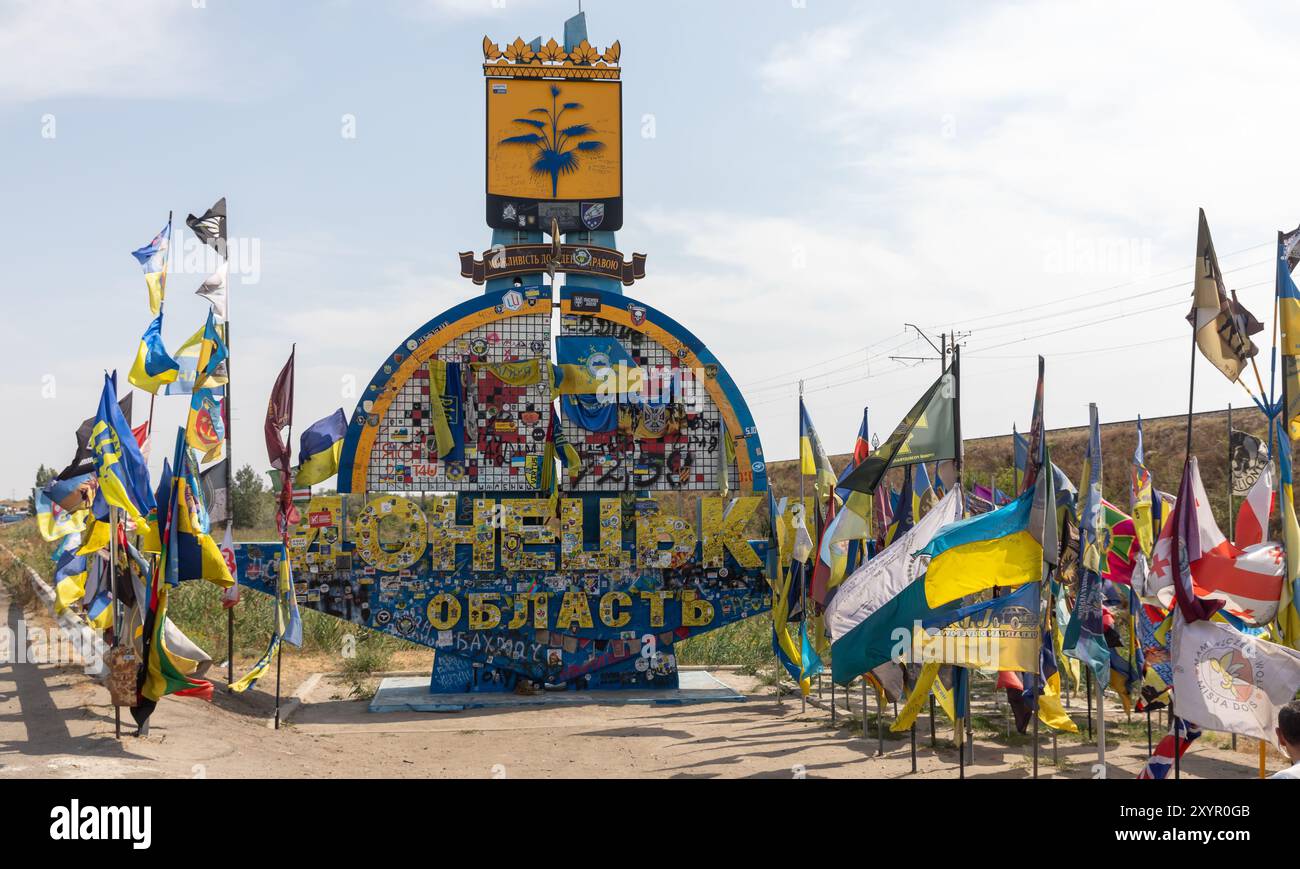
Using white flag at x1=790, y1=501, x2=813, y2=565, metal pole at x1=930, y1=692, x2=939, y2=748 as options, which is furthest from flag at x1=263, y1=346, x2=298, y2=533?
metal pole at x1=930, y1=692, x2=939, y2=748

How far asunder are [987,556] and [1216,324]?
12.2ft

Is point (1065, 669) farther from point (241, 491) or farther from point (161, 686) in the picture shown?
point (241, 491)

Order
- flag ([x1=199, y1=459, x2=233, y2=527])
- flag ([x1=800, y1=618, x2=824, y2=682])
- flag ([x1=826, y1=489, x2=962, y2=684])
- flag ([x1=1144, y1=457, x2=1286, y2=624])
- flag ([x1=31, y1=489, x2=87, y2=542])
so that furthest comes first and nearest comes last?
1. flag ([x1=800, y1=618, x2=824, y2=682])
2. flag ([x1=31, y1=489, x2=87, y2=542])
3. flag ([x1=199, y1=459, x2=233, y2=527])
4. flag ([x1=826, y1=489, x2=962, y2=684])
5. flag ([x1=1144, y1=457, x2=1286, y2=624])

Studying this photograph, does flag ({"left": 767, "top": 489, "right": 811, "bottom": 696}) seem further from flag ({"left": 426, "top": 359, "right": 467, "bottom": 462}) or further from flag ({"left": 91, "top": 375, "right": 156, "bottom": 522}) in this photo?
flag ({"left": 91, "top": 375, "right": 156, "bottom": 522})

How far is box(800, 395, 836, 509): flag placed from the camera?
69.8 ft

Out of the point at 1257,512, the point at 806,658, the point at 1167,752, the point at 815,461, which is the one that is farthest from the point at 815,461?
the point at 1167,752

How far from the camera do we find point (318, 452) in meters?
22.0

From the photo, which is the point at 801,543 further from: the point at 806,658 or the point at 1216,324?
the point at 1216,324

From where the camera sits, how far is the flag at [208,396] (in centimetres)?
1683

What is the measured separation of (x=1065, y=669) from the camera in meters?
17.1

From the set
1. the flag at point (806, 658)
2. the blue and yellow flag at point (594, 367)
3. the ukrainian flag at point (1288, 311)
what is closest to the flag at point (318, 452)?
the blue and yellow flag at point (594, 367)

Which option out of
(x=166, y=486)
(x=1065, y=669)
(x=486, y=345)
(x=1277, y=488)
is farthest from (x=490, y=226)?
(x=1277, y=488)

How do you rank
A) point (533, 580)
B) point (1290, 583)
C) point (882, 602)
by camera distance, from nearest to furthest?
1. point (1290, 583)
2. point (882, 602)
3. point (533, 580)

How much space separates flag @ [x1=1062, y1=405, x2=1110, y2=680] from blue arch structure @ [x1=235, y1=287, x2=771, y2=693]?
9311 mm
